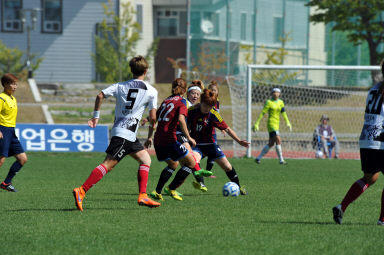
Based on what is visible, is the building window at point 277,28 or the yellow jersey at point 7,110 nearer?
the yellow jersey at point 7,110

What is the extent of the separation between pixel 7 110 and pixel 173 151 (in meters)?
3.38

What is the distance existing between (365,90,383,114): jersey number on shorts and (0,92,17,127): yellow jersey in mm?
6266

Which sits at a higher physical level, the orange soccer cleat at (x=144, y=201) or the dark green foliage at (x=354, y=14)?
the dark green foliage at (x=354, y=14)

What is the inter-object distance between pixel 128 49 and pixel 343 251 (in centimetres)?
3174

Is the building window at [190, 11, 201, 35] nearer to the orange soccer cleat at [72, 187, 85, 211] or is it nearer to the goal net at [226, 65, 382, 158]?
the goal net at [226, 65, 382, 158]

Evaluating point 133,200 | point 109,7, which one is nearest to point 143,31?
point 109,7

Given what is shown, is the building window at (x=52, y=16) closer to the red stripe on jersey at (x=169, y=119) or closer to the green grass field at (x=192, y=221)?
the green grass field at (x=192, y=221)

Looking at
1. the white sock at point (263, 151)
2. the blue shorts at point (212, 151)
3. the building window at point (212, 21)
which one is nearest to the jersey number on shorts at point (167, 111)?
the blue shorts at point (212, 151)

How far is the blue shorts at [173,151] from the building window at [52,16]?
33.8 metres

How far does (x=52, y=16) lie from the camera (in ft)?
137

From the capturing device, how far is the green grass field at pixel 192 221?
20.3ft

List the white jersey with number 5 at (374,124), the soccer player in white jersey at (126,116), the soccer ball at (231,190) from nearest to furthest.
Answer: the white jersey with number 5 at (374,124) → the soccer player in white jersey at (126,116) → the soccer ball at (231,190)

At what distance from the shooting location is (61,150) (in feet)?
70.5

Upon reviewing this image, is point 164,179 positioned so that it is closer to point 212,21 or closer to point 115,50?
point 115,50
